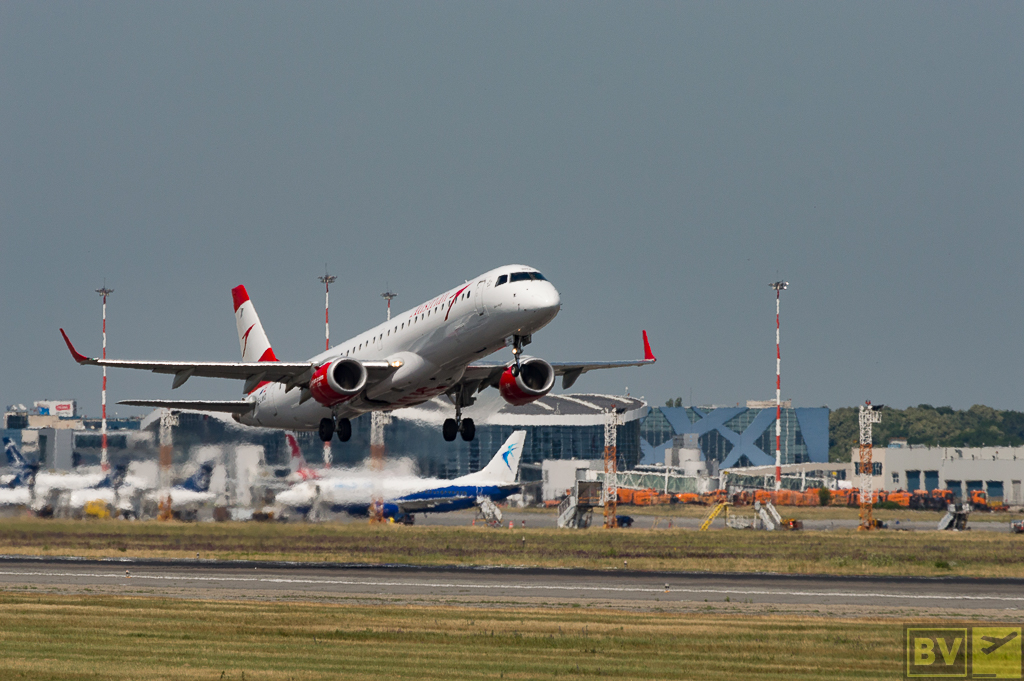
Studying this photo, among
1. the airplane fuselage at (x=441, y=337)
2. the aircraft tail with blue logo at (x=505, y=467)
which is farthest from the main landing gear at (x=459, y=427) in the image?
the aircraft tail with blue logo at (x=505, y=467)

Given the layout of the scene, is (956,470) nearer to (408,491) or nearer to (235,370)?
(408,491)

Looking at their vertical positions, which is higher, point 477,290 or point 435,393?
point 477,290

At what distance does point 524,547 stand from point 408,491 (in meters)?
11.1

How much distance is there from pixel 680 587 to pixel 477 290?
16011 millimetres

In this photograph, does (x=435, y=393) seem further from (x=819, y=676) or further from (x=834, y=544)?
(x=834, y=544)

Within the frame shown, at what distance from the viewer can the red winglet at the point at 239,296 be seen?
2697 inches

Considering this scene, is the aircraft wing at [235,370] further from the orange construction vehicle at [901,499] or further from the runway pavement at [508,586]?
the orange construction vehicle at [901,499]

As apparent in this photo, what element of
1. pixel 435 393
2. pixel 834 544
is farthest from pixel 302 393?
pixel 834 544

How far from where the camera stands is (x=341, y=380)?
47.6m

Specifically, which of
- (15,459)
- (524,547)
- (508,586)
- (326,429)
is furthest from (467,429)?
(15,459)

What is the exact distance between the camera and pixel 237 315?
6862cm

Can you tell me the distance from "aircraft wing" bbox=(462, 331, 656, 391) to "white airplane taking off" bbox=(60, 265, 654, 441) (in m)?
0.04

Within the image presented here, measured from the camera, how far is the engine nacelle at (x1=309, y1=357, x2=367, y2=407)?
155 feet

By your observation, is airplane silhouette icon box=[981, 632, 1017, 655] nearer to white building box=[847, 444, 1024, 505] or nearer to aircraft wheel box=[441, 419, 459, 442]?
aircraft wheel box=[441, 419, 459, 442]
